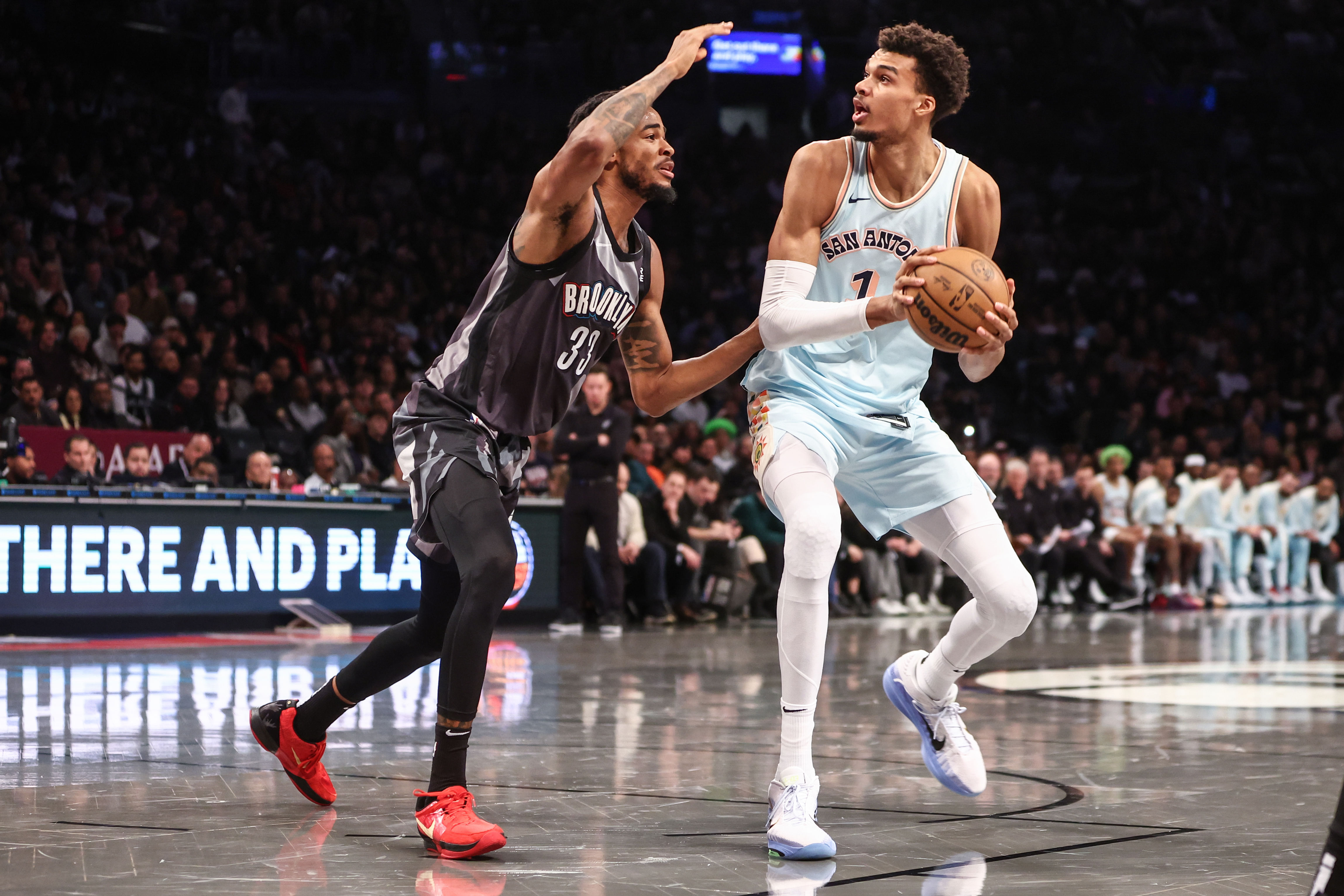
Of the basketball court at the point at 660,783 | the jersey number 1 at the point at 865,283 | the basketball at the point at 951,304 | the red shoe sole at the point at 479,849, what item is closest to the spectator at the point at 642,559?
the basketball court at the point at 660,783

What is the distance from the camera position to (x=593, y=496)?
12.5 m

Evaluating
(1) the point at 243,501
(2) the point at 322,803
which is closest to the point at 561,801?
(2) the point at 322,803

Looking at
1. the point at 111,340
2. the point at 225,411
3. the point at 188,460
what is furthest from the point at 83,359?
the point at 188,460

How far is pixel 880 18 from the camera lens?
92.2ft

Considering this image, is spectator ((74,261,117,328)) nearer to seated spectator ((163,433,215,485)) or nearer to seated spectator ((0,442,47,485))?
seated spectator ((163,433,215,485))

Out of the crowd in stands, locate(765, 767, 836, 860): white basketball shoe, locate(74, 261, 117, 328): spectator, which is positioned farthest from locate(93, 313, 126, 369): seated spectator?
locate(765, 767, 836, 860): white basketball shoe

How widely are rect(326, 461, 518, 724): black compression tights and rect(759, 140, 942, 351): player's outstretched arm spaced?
0.96 m

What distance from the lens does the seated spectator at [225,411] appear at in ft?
45.2

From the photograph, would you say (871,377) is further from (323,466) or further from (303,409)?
(303,409)

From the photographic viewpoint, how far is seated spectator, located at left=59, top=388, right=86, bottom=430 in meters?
12.3

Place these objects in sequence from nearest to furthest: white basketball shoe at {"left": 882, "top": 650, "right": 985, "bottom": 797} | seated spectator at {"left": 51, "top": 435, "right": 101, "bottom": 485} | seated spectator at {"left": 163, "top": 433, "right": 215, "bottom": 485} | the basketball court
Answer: the basketball court < white basketball shoe at {"left": 882, "top": 650, "right": 985, "bottom": 797} < seated spectator at {"left": 51, "top": 435, "right": 101, "bottom": 485} < seated spectator at {"left": 163, "top": 433, "right": 215, "bottom": 485}

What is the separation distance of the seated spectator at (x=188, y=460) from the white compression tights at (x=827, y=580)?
8.20 meters

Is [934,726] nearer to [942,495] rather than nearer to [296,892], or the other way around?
[942,495]

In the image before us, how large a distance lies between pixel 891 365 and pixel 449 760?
5.92ft
